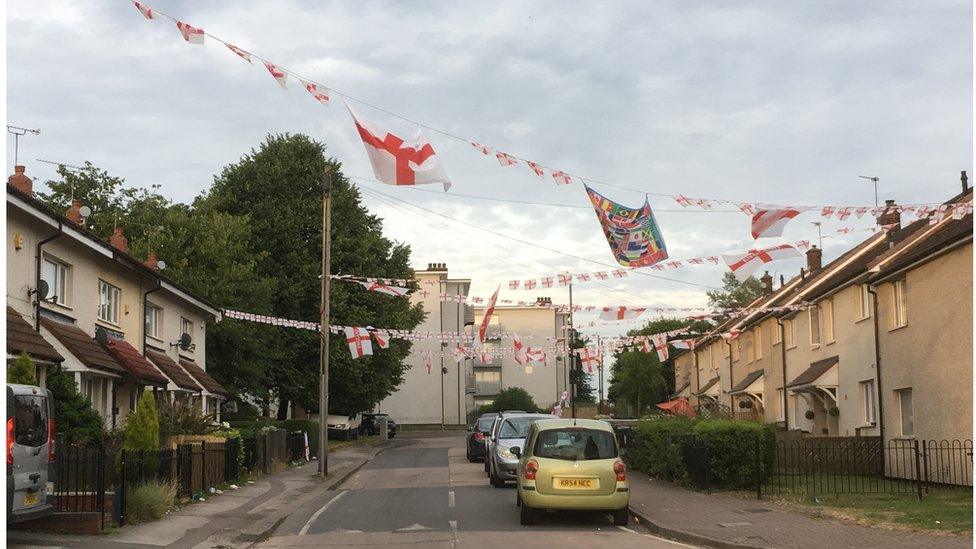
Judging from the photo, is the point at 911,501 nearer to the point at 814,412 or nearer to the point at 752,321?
the point at 814,412

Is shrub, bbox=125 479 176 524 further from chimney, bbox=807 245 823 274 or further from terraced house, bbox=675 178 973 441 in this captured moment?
chimney, bbox=807 245 823 274

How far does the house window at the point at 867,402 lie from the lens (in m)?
27.3

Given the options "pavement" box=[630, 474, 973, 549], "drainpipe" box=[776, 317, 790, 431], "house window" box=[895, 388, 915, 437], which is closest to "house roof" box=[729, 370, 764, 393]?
"drainpipe" box=[776, 317, 790, 431]

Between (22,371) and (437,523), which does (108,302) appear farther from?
(437,523)

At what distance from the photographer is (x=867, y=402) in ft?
91.5

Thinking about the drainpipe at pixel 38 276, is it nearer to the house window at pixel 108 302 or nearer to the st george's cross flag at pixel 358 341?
the house window at pixel 108 302

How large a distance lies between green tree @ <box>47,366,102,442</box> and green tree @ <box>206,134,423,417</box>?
75.9ft

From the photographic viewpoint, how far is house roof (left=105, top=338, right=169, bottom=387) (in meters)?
23.2

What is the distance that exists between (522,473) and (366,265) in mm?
28923

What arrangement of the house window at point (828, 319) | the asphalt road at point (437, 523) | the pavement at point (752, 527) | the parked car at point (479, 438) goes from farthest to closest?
the parked car at point (479, 438) → the house window at point (828, 319) → the asphalt road at point (437, 523) → the pavement at point (752, 527)

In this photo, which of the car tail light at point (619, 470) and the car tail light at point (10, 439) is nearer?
the car tail light at point (10, 439)

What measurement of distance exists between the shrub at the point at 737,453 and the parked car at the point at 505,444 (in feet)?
12.8

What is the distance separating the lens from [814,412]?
33.9 metres

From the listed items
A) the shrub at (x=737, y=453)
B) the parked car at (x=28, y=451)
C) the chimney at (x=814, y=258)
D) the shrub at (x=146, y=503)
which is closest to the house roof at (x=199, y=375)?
the shrub at (x=146, y=503)
